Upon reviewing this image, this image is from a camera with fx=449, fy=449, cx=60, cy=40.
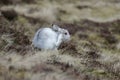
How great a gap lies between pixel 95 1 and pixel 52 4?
36.2 ft

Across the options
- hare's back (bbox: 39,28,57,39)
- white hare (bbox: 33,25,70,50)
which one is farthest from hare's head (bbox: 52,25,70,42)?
hare's back (bbox: 39,28,57,39)

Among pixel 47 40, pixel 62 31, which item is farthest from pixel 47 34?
pixel 62 31

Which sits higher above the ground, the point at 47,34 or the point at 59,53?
the point at 47,34

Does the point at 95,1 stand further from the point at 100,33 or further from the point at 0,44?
the point at 0,44

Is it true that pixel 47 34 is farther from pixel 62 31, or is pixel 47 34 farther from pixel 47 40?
pixel 62 31

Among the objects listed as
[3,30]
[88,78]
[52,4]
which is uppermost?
[52,4]

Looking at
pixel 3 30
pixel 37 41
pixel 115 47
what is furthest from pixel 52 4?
pixel 37 41

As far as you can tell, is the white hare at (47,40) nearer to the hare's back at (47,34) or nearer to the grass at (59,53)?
the hare's back at (47,34)

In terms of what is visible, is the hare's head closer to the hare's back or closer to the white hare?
the white hare

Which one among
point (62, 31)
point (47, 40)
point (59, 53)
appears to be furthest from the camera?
point (62, 31)

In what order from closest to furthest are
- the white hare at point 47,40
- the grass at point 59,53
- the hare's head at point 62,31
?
the grass at point 59,53 → the white hare at point 47,40 → the hare's head at point 62,31

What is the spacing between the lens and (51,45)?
51.7 feet

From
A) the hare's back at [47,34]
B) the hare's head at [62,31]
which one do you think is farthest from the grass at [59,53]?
the hare's back at [47,34]

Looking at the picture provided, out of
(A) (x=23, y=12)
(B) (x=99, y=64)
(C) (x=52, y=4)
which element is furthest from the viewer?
(C) (x=52, y=4)
